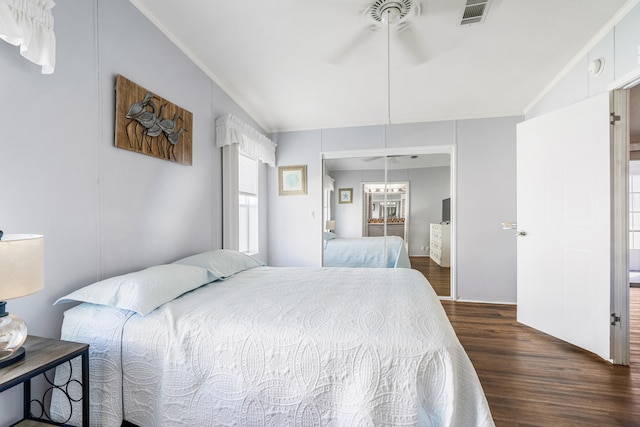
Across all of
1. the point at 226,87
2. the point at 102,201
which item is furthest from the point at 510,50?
the point at 102,201

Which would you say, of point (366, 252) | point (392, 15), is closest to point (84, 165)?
point (392, 15)

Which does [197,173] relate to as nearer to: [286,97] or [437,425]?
[286,97]

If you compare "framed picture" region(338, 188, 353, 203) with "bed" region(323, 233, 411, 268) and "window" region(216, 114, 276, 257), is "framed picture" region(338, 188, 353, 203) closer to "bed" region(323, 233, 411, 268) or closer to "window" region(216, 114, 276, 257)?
"bed" region(323, 233, 411, 268)

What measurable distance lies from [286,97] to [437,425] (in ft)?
10.5

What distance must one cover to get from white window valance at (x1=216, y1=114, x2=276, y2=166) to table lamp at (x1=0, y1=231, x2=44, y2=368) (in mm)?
1994

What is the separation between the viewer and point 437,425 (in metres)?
0.99

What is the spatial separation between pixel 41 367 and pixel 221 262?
1228 millimetres

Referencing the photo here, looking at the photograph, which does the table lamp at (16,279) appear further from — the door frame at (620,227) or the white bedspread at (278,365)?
the door frame at (620,227)

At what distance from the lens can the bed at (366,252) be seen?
387cm

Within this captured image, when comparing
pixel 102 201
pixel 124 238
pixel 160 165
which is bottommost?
pixel 124 238

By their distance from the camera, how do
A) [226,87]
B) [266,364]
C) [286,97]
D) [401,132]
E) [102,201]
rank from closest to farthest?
[266,364] < [102,201] < [226,87] < [286,97] < [401,132]

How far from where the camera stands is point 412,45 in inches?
88.4

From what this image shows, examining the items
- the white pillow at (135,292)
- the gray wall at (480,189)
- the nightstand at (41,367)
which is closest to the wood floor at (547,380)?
the gray wall at (480,189)

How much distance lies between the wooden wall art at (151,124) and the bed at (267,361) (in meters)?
0.95
